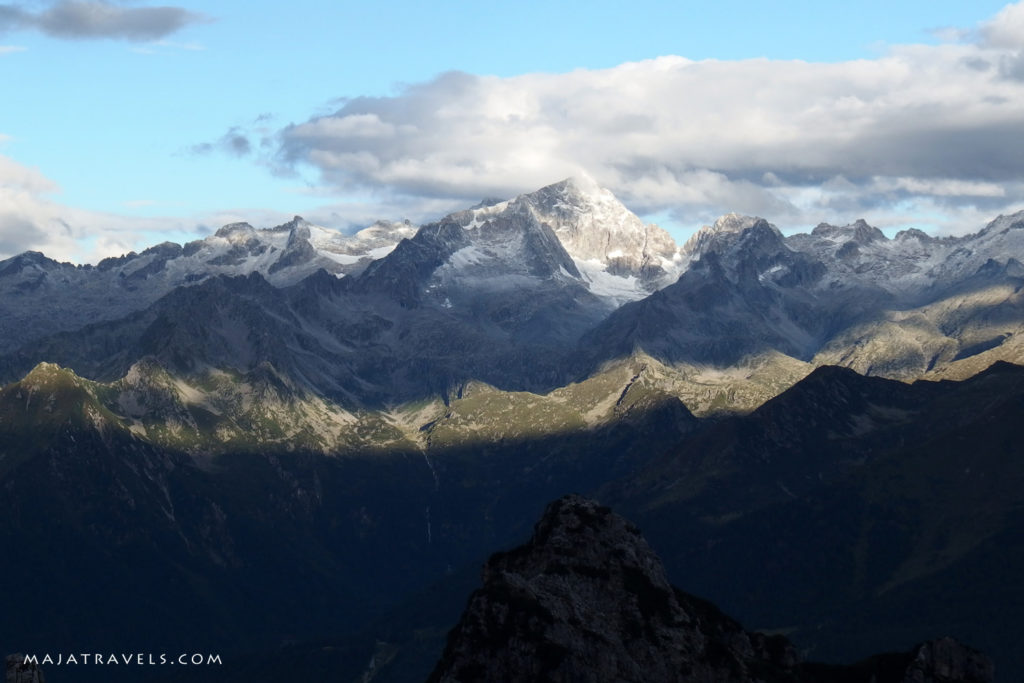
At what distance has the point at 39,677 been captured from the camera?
13825 cm
